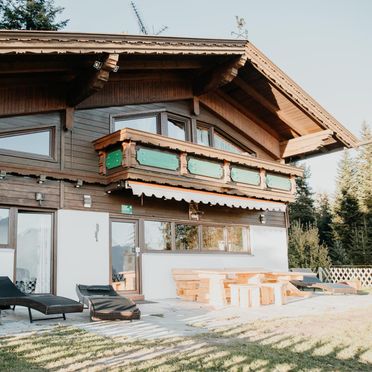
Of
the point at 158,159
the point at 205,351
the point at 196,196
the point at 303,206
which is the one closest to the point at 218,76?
the point at 158,159

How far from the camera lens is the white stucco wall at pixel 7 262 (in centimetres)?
1004

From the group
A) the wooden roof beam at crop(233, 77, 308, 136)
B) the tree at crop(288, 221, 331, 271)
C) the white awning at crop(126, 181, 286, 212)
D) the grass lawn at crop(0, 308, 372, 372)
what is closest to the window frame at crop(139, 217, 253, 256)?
the white awning at crop(126, 181, 286, 212)

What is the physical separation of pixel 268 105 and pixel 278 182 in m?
2.62

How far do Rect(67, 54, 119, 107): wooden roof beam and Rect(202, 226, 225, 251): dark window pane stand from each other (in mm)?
5543

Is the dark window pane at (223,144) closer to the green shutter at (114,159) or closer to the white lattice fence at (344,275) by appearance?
the green shutter at (114,159)

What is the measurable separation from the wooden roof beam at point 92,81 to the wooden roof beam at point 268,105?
221 inches

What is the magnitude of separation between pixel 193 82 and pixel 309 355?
10369 mm

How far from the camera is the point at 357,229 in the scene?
3130 centimetres

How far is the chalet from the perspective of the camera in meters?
10.4

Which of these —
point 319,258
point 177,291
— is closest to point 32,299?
point 177,291

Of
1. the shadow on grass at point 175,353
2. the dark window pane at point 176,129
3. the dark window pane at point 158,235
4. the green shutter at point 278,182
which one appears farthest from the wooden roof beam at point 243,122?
the shadow on grass at point 175,353

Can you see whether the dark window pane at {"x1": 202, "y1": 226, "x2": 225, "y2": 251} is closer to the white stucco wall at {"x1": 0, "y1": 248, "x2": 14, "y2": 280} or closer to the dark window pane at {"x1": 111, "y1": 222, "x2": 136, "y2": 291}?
the dark window pane at {"x1": 111, "y1": 222, "x2": 136, "y2": 291}

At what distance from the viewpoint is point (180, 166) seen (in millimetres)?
12172

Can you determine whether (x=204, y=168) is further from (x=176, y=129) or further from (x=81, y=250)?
(x=81, y=250)
